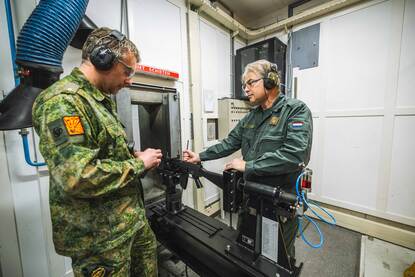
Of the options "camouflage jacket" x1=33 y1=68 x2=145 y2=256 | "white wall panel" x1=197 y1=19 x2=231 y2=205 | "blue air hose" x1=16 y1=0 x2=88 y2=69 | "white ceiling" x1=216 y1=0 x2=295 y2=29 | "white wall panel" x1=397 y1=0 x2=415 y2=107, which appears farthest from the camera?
"white ceiling" x1=216 y1=0 x2=295 y2=29

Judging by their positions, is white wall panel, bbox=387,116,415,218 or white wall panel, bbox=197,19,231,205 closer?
white wall panel, bbox=387,116,415,218

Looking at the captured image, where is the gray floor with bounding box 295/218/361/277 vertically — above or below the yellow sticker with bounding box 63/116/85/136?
below

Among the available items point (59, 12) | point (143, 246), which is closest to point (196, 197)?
point (143, 246)

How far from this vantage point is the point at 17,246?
126cm

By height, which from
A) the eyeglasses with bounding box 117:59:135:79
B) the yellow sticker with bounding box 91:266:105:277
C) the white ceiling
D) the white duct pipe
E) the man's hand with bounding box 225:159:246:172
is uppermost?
the white ceiling

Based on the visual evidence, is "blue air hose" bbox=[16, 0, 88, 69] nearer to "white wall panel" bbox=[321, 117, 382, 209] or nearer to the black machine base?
the black machine base

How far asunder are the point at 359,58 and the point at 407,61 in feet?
1.44

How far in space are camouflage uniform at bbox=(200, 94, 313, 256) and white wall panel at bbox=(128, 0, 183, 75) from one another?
120 centimetres

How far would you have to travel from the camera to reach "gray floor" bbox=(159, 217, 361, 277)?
177 cm

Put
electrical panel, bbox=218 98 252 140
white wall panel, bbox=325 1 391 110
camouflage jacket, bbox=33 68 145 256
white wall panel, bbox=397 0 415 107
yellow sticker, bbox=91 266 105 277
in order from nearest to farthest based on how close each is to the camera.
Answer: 1. camouflage jacket, bbox=33 68 145 256
2. yellow sticker, bbox=91 266 105 277
3. white wall panel, bbox=397 0 415 107
4. white wall panel, bbox=325 1 391 110
5. electrical panel, bbox=218 98 252 140

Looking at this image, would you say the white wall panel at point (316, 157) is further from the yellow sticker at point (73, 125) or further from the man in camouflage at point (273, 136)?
the yellow sticker at point (73, 125)

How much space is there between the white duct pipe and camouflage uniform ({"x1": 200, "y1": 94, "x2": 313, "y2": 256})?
171cm

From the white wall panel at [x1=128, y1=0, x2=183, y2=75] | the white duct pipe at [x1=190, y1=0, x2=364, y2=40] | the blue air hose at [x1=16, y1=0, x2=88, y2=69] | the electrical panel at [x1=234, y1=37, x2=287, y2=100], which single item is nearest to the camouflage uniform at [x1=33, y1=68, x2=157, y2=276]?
the blue air hose at [x1=16, y1=0, x2=88, y2=69]

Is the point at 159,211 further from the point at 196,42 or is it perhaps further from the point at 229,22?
the point at 229,22
